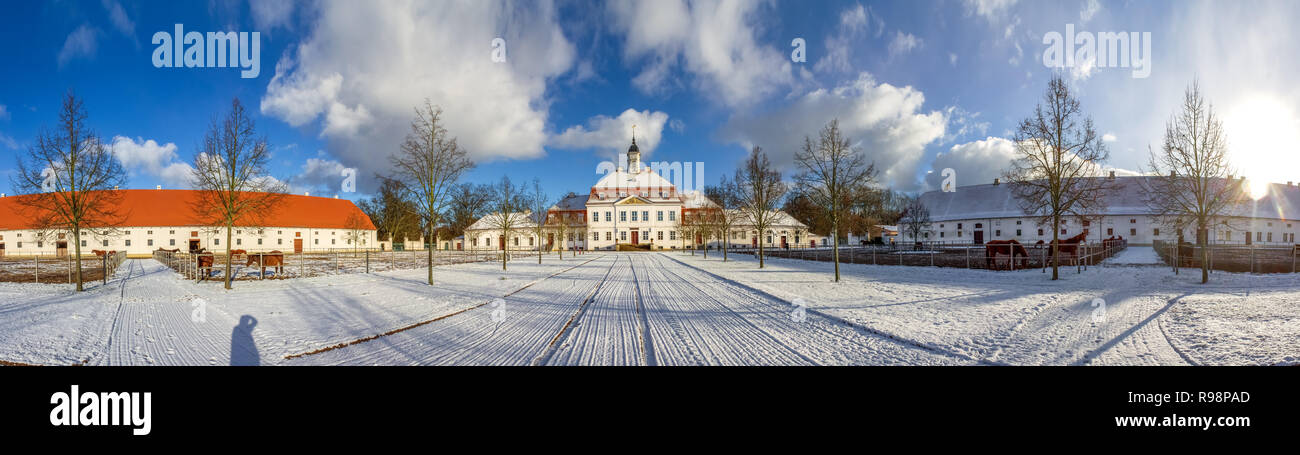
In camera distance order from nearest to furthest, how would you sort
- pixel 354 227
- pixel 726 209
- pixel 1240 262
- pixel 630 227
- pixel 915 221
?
pixel 1240 262
pixel 726 209
pixel 915 221
pixel 354 227
pixel 630 227

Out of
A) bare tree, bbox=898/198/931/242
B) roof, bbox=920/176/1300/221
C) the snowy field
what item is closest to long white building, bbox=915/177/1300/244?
roof, bbox=920/176/1300/221

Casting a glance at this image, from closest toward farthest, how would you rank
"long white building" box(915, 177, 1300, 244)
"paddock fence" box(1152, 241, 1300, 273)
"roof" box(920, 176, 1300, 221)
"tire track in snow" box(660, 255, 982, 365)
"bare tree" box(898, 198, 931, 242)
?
"tire track in snow" box(660, 255, 982, 365) < "paddock fence" box(1152, 241, 1300, 273) < "bare tree" box(898, 198, 931, 242) < "long white building" box(915, 177, 1300, 244) < "roof" box(920, 176, 1300, 221)

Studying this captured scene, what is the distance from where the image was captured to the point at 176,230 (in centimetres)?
5009

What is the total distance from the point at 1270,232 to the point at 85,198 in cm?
11261

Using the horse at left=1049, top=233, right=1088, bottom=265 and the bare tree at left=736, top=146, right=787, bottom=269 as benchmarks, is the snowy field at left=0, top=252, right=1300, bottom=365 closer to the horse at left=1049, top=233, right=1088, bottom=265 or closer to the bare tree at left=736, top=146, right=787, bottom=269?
the horse at left=1049, top=233, right=1088, bottom=265

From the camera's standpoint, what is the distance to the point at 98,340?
21.5ft

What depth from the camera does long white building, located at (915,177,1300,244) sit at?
180 ft

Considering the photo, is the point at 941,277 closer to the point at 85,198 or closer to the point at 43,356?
the point at 43,356

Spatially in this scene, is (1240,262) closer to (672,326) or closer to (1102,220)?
(672,326)

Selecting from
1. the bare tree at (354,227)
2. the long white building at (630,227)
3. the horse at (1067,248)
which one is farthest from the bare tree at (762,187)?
the bare tree at (354,227)

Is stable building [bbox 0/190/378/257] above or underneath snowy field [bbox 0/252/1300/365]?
above

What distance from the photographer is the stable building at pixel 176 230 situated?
4791 cm

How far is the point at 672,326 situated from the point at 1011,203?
73314mm

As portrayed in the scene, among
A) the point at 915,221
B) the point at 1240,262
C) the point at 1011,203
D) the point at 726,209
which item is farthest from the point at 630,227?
the point at 1011,203
